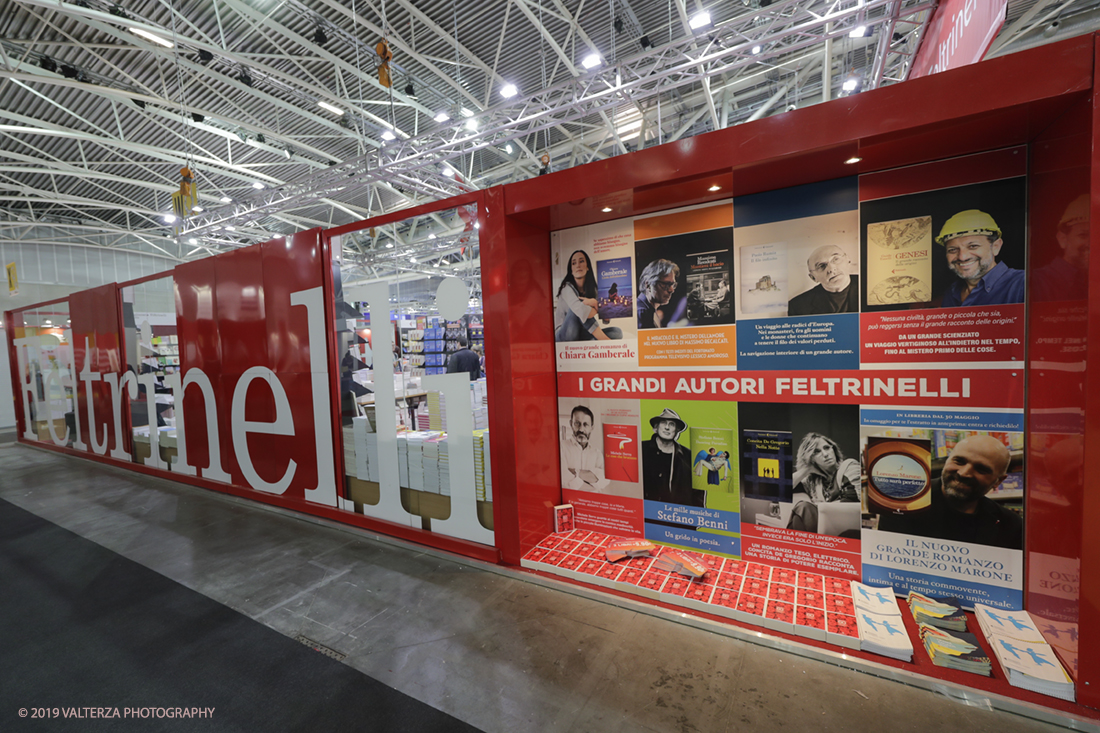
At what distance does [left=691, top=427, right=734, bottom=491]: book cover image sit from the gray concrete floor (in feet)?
3.14

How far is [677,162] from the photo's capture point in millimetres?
2494

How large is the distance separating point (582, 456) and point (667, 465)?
2.23ft

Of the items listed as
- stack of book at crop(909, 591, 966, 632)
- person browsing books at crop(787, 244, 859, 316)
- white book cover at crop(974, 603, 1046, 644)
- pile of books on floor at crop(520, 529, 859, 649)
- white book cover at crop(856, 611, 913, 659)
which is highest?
person browsing books at crop(787, 244, 859, 316)

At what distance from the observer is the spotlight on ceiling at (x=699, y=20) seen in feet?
18.1

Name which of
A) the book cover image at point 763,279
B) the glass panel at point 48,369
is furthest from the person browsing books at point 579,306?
the glass panel at point 48,369

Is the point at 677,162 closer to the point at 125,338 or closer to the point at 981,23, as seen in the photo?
the point at 981,23

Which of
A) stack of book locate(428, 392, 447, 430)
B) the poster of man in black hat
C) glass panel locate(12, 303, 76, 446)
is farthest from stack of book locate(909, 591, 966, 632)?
glass panel locate(12, 303, 76, 446)

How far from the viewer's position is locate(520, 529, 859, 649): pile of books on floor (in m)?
2.34

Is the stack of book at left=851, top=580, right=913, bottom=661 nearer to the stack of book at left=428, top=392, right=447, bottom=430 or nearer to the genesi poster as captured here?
the genesi poster

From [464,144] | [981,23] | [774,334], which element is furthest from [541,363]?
[464,144]

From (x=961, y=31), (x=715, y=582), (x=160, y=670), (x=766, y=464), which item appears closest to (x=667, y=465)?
(x=766, y=464)

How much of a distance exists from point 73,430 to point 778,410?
1077 centimetres

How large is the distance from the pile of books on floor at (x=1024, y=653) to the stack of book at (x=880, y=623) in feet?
1.10

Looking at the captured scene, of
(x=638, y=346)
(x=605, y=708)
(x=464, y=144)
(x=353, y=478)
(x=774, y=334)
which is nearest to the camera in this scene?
(x=605, y=708)
